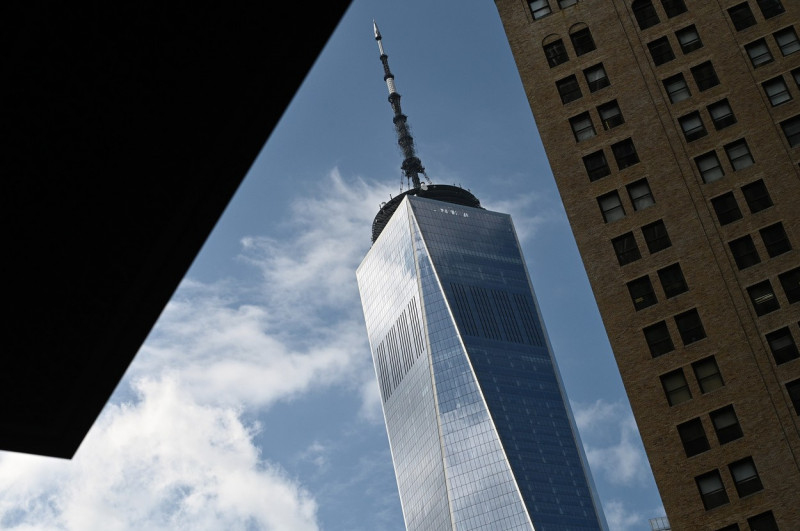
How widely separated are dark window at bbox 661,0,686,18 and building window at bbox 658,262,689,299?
20.2 meters

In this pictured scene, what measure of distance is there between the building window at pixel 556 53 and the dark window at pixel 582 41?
81 centimetres

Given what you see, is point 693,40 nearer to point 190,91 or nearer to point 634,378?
point 634,378

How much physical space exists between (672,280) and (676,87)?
49.7 feet

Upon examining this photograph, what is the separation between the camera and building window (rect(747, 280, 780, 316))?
62312 millimetres

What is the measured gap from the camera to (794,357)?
6019 centimetres

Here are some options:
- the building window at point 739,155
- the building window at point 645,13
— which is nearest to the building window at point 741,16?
the building window at point 645,13

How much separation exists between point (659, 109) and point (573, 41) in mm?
8869

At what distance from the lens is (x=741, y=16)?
72.8 m

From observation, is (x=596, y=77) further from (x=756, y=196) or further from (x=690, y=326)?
(x=690, y=326)

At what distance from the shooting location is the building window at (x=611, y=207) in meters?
68.5

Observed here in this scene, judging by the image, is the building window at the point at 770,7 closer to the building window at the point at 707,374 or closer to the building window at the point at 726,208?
the building window at the point at 726,208

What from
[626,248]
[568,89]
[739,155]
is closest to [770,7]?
[739,155]

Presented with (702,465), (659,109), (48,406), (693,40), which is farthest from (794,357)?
(48,406)

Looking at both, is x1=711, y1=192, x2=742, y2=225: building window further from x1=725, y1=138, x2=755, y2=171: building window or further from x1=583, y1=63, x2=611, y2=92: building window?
x1=583, y1=63, x2=611, y2=92: building window
